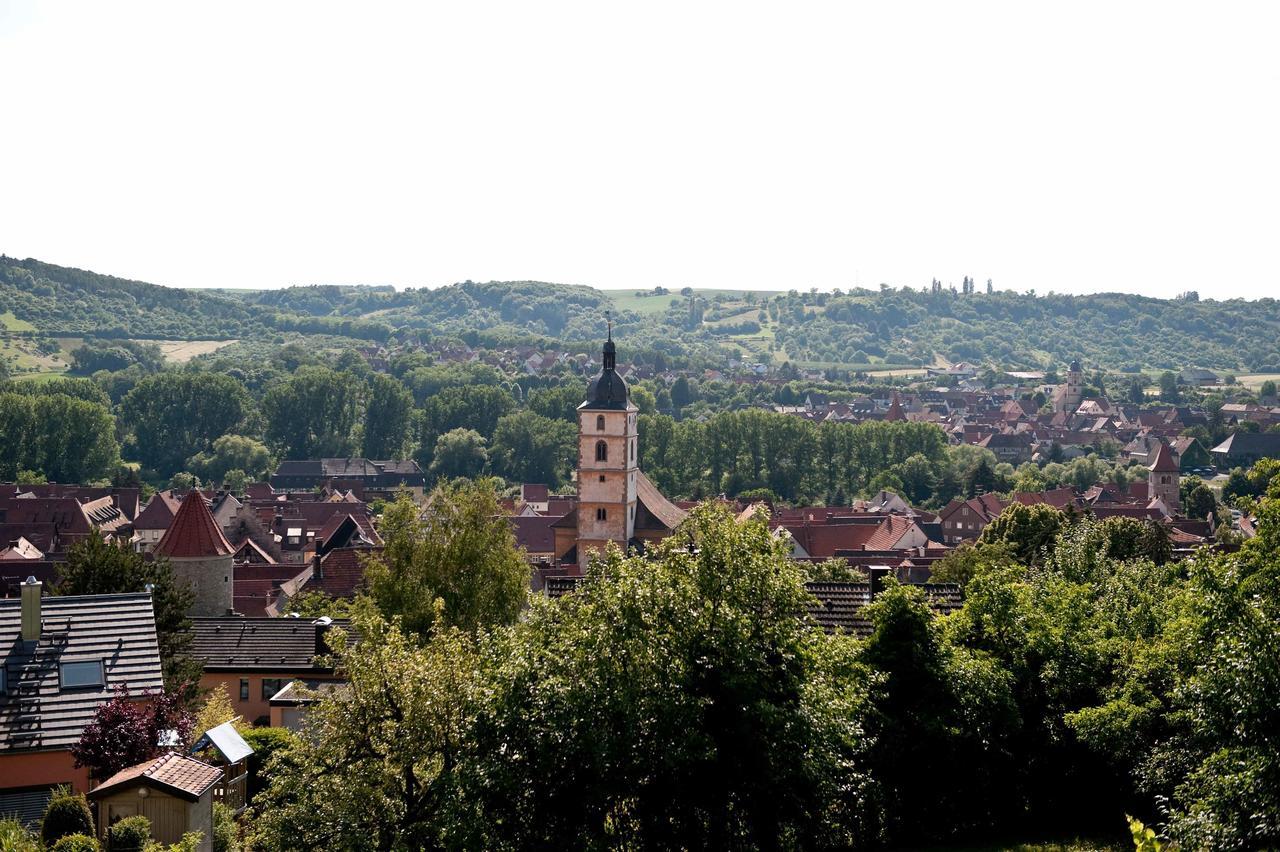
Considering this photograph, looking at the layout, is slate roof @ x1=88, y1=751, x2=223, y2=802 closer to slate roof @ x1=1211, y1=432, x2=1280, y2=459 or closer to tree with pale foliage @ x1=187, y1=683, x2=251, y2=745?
tree with pale foliage @ x1=187, y1=683, x2=251, y2=745

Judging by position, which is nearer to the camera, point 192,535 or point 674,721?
point 674,721

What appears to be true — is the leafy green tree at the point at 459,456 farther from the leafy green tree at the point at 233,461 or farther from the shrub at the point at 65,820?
the shrub at the point at 65,820

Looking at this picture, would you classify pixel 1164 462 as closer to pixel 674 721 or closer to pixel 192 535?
pixel 192 535

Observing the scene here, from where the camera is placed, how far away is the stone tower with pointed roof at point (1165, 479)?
103 meters

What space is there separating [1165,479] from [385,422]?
263 feet

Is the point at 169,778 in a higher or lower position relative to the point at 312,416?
higher

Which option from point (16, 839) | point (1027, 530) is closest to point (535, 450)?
point (1027, 530)

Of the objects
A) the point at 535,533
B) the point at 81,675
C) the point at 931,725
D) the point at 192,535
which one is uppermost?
the point at 931,725

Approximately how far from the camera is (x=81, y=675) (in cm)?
2217

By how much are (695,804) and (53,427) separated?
376ft

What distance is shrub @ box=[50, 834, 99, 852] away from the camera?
16891mm

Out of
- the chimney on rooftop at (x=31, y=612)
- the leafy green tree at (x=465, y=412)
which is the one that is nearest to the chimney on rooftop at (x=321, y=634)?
the chimney on rooftop at (x=31, y=612)

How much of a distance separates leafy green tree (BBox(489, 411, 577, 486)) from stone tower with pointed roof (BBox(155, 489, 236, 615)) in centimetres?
8634

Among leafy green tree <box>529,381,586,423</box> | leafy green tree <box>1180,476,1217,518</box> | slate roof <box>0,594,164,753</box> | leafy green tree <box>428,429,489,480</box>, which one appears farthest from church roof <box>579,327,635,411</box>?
leafy green tree <box>529,381,586,423</box>
